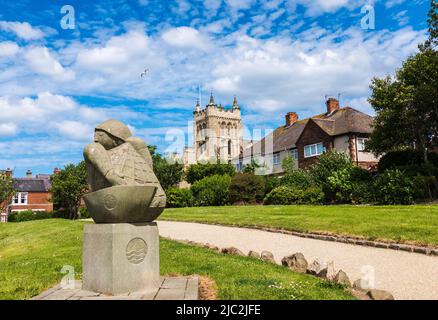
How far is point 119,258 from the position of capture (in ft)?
18.0

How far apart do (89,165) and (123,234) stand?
1178mm

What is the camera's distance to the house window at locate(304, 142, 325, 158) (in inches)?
1569

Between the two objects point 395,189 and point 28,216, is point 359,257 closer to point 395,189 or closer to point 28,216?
point 395,189

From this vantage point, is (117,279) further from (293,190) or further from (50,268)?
(293,190)

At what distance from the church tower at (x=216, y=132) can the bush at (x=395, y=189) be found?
6871cm

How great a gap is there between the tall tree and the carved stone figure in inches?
860

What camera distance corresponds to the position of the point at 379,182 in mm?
23891

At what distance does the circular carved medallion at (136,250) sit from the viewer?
5.59 meters

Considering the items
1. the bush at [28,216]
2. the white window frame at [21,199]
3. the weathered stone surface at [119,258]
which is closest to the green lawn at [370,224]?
the weathered stone surface at [119,258]

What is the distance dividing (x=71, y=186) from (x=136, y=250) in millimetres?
42161

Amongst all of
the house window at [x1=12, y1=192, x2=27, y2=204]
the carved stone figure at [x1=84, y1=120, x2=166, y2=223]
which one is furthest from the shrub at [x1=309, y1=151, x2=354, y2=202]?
the house window at [x1=12, y1=192, x2=27, y2=204]

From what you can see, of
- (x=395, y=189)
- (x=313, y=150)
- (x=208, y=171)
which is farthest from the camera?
(x=208, y=171)

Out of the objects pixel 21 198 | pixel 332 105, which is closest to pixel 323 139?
pixel 332 105
